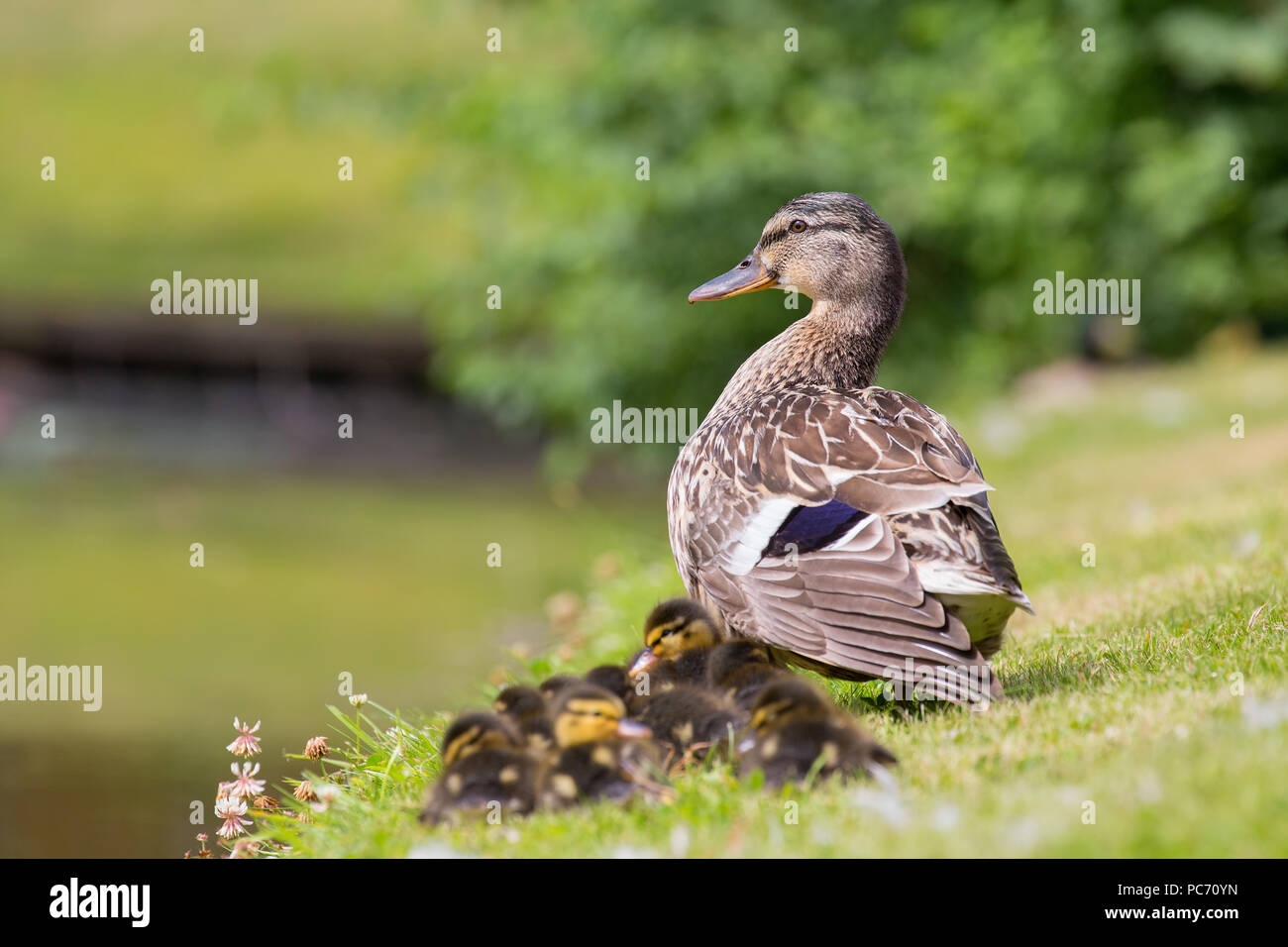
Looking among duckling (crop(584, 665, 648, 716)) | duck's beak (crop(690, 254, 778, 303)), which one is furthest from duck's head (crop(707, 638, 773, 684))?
duck's beak (crop(690, 254, 778, 303))

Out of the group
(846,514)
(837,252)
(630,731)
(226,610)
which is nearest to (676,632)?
(846,514)

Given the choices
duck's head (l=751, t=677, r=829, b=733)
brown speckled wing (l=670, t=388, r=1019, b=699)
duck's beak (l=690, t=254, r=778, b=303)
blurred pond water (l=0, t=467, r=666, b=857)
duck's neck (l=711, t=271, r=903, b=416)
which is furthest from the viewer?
blurred pond water (l=0, t=467, r=666, b=857)

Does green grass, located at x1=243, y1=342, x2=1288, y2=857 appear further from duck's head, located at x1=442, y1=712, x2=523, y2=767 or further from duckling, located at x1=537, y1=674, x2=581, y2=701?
duckling, located at x1=537, y1=674, x2=581, y2=701

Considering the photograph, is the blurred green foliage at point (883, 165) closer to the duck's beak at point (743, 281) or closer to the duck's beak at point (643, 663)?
the duck's beak at point (743, 281)

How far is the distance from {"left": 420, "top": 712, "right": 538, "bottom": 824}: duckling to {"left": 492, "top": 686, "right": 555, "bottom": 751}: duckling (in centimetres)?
11

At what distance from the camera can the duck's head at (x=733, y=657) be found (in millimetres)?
4391

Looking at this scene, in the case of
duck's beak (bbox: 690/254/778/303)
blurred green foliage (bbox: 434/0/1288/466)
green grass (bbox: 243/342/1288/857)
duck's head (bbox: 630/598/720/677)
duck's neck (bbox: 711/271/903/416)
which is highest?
blurred green foliage (bbox: 434/0/1288/466)

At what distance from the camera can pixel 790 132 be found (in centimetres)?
1556

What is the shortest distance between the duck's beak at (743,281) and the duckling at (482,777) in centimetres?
237

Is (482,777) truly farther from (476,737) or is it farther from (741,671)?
(741,671)

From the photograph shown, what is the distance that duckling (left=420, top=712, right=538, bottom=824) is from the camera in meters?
3.79

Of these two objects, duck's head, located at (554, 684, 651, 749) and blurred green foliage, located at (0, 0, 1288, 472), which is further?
blurred green foliage, located at (0, 0, 1288, 472)

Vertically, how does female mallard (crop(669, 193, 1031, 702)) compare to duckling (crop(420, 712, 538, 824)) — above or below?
above

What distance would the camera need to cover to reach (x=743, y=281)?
19.2 ft
